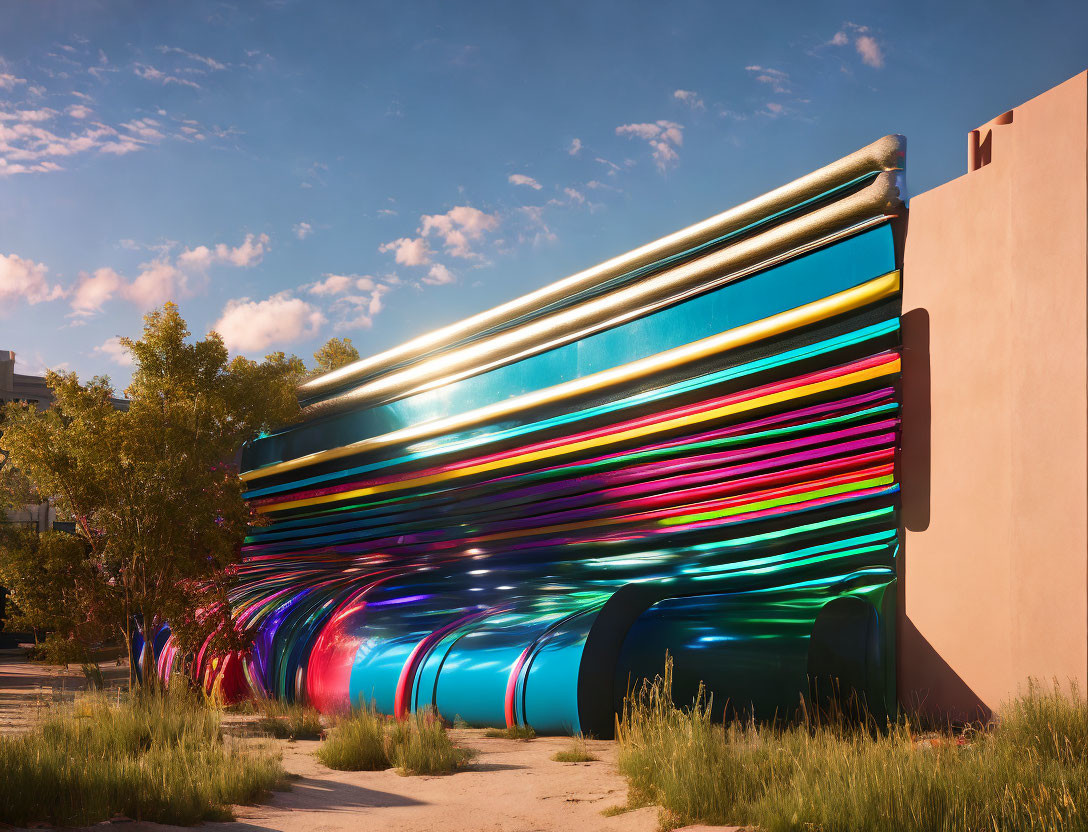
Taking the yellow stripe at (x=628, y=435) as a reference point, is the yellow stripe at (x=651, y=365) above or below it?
above

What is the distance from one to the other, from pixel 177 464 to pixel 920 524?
904cm

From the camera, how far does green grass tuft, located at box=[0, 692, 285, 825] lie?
5559mm

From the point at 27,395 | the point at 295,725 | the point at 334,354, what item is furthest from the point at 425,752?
the point at 27,395

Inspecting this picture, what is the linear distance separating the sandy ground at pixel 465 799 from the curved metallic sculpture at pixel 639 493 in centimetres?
142

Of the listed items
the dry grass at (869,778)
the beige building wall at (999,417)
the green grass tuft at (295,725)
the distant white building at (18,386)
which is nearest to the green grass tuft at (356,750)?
the green grass tuft at (295,725)

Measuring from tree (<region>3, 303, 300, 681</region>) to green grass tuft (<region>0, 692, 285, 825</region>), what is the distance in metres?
3.67

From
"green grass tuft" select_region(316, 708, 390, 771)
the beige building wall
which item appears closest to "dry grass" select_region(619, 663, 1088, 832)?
the beige building wall

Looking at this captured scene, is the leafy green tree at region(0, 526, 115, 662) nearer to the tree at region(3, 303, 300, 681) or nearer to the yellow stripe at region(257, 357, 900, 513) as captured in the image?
the tree at region(3, 303, 300, 681)

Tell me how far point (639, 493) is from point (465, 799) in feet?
16.5

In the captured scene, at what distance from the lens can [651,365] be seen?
434 inches

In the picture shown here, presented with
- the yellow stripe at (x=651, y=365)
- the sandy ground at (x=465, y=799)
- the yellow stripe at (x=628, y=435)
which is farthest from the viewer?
the yellow stripe at (x=651, y=365)

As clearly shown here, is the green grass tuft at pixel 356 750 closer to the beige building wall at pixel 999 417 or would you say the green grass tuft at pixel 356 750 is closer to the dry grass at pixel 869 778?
the dry grass at pixel 869 778

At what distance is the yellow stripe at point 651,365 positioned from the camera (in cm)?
939

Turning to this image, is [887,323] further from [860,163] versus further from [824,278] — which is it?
[860,163]
